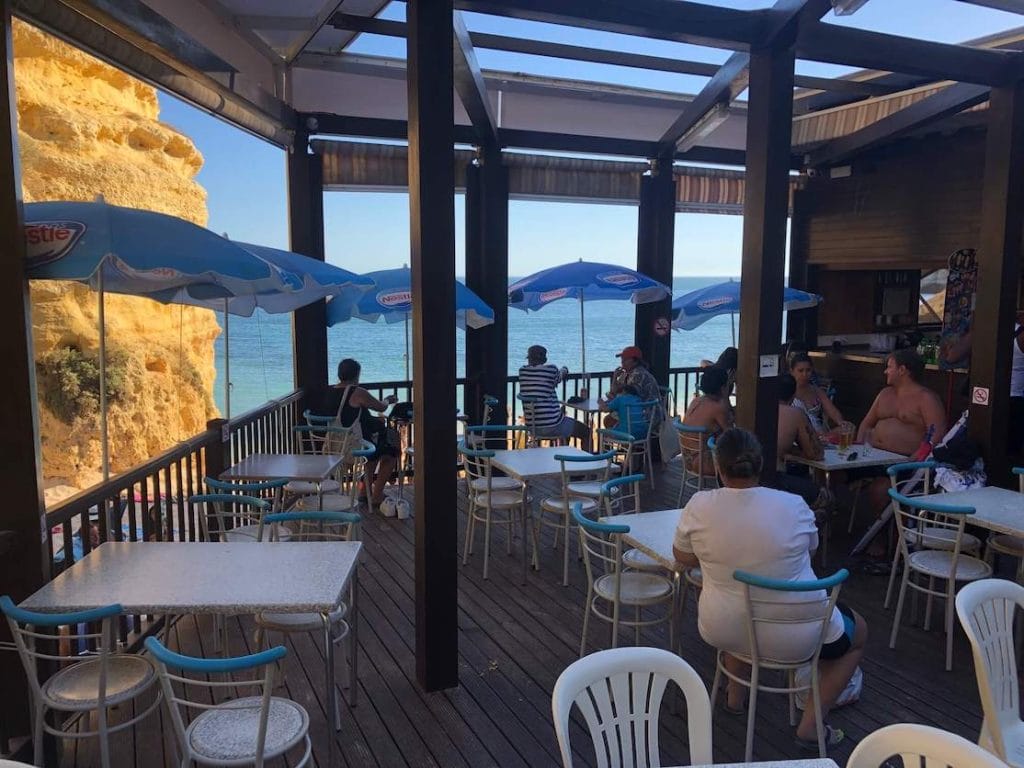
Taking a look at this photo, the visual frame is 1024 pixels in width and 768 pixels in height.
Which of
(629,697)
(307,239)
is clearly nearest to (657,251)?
(307,239)

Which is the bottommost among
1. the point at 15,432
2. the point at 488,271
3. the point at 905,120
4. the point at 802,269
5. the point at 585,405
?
the point at 585,405

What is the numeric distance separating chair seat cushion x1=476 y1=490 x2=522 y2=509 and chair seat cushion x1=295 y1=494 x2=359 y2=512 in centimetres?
80

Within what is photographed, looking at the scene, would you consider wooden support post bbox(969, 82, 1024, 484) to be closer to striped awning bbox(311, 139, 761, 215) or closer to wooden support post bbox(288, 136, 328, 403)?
striped awning bbox(311, 139, 761, 215)

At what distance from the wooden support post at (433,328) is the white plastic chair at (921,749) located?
200 cm

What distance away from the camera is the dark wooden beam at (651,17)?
3.81 meters

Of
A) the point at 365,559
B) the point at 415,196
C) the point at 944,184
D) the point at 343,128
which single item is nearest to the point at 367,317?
the point at 343,128

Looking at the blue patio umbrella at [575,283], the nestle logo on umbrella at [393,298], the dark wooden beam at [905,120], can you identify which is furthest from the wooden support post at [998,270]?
the nestle logo on umbrella at [393,298]

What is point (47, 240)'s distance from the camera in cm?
298

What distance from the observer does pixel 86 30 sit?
12.8 ft

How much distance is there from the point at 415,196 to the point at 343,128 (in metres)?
4.24

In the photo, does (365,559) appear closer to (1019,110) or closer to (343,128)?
(343,128)

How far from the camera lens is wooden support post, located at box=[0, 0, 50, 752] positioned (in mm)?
2604

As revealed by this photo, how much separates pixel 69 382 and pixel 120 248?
1805 centimetres

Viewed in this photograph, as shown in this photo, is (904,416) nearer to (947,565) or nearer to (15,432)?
(947,565)
